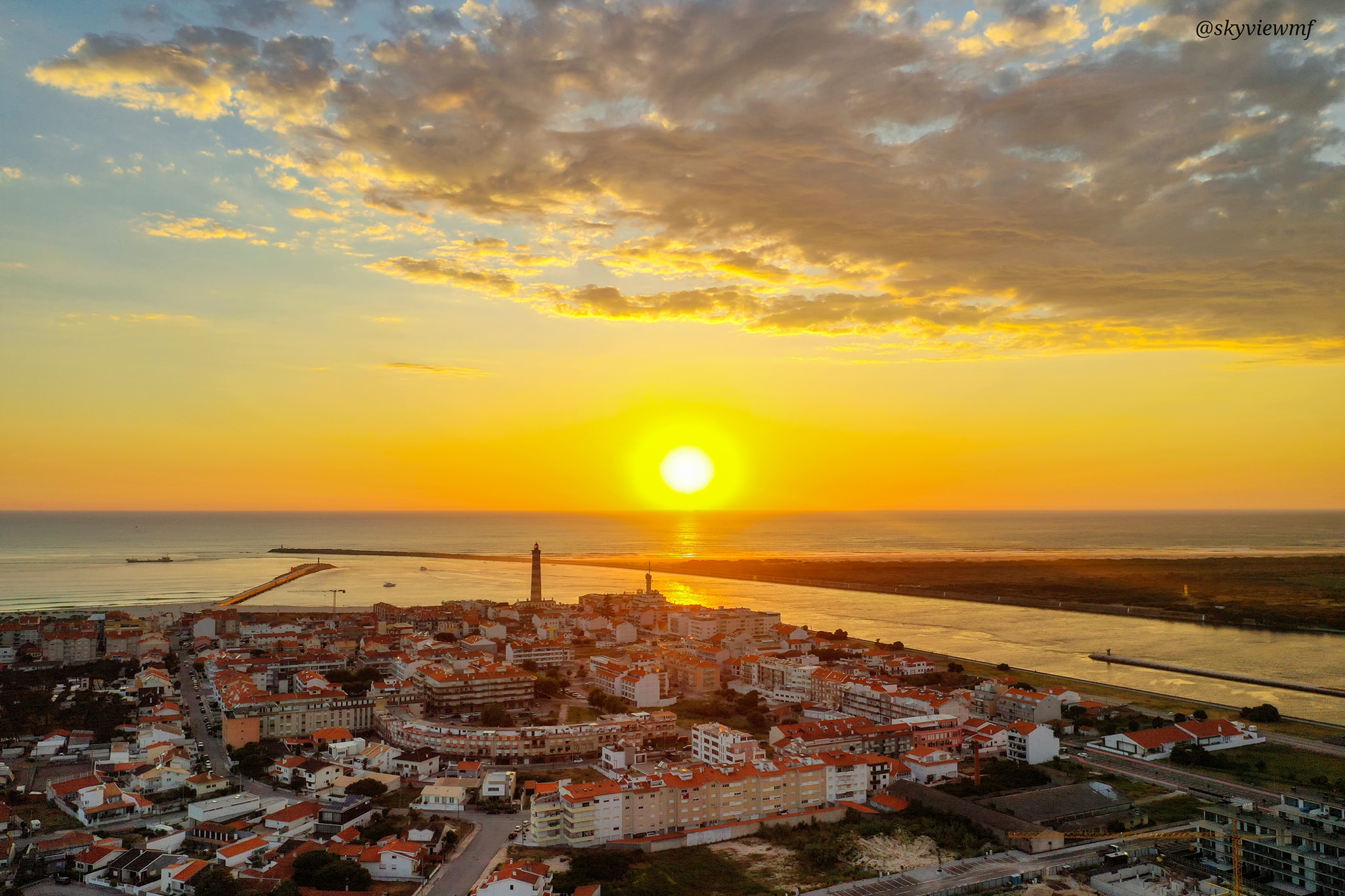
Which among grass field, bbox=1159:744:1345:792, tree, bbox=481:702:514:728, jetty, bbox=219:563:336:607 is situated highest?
jetty, bbox=219:563:336:607

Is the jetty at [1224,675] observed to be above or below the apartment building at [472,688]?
below

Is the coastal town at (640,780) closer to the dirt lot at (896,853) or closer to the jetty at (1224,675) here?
the dirt lot at (896,853)

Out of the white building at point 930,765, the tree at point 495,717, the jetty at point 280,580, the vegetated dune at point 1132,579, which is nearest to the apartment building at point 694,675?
the tree at point 495,717

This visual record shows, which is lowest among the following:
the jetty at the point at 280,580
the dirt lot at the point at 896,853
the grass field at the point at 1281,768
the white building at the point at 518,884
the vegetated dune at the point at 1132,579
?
the dirt lot at the point at 896,853

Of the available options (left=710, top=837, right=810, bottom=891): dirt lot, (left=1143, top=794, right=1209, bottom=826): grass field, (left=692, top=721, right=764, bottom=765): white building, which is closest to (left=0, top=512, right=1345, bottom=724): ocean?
(left=1143, top=794, right=1209, bottom=826): grass field

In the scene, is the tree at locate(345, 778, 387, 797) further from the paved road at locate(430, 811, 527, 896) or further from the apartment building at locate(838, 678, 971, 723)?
the apartment building at locate(838, 678, 971, 723)

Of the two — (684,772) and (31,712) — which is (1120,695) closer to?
(684,772)
